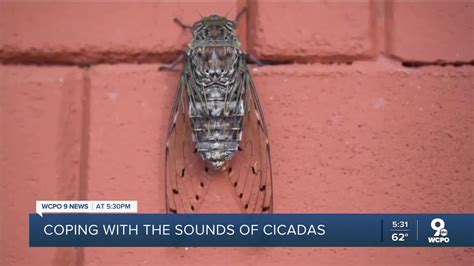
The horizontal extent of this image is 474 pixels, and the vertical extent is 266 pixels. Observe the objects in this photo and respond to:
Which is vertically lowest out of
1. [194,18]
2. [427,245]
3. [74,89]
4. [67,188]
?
[427,245]

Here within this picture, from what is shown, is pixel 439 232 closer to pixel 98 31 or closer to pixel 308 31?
pixel 308 31

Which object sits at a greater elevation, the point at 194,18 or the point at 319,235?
the point at 194,18

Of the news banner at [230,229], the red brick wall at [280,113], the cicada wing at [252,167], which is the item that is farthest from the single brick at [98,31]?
the news banner at [230,229]

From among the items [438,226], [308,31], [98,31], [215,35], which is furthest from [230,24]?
[438,226]

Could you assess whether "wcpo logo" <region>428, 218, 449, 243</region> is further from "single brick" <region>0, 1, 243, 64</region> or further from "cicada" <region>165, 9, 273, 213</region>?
"single brick" <region>0, 1, 243, 64</region>

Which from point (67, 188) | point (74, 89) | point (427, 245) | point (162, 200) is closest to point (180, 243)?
point (162, 200)

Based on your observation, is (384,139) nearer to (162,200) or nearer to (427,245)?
(427,245)

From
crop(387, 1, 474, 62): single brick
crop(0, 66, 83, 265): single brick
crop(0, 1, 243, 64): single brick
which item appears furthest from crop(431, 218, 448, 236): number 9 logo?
crop(0, 66, 83, 265): single brick
